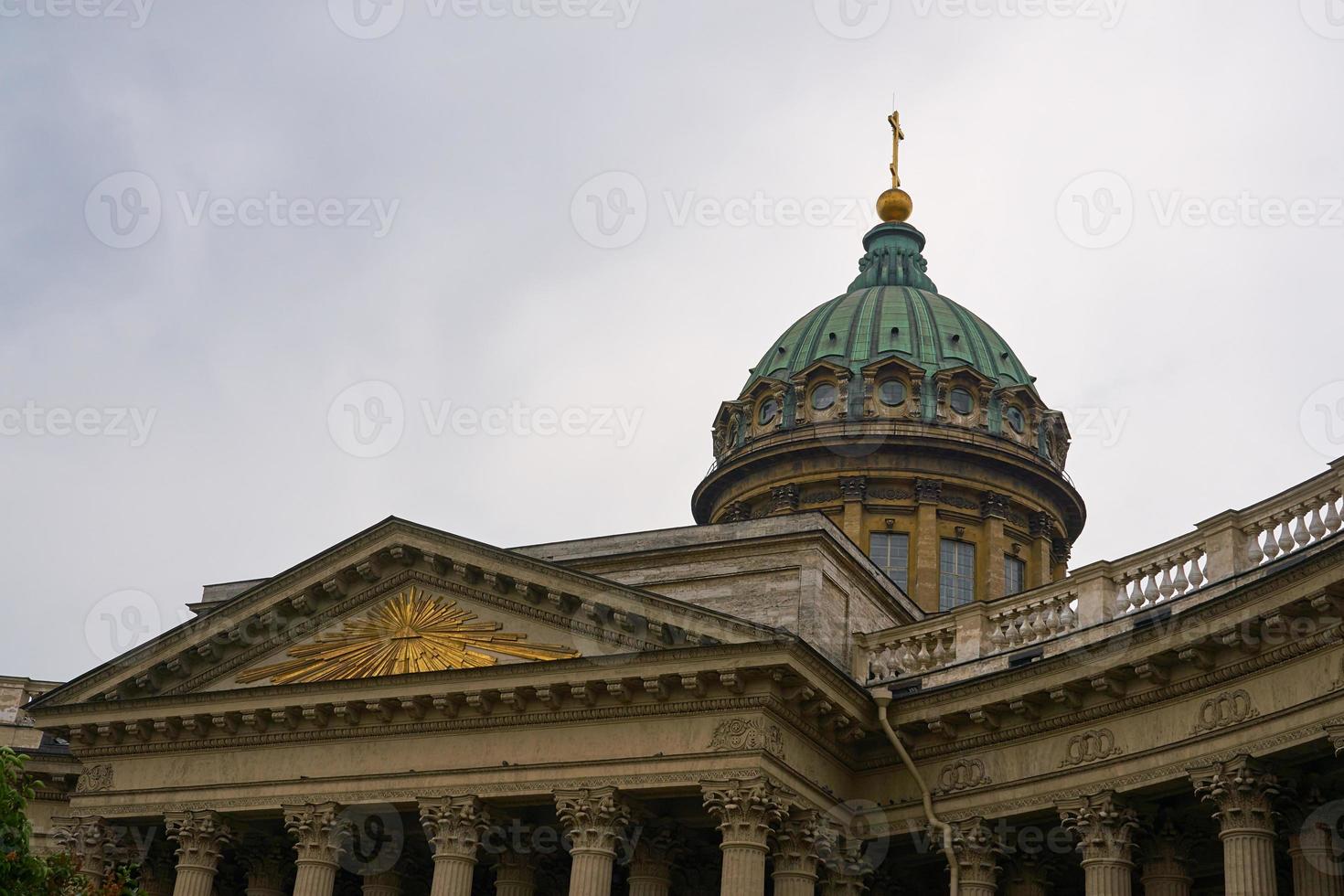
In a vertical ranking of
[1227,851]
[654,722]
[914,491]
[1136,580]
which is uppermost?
[914,491]

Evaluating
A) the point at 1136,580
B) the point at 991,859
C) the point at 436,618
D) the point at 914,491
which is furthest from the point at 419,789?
the point at 914,491

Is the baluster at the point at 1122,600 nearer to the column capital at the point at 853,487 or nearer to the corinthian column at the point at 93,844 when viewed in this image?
the corinthian column at the point at 93,844

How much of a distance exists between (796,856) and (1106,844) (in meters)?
5.07

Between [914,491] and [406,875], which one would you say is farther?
[914,491]

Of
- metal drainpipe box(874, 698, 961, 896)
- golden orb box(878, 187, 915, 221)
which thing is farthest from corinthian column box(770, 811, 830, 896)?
golden orb box(878, 187, 915, 221)

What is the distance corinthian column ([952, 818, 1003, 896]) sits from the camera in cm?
2659

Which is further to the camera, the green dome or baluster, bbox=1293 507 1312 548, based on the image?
the green dome

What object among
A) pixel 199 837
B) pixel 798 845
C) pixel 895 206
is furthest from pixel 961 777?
pixel 895 206

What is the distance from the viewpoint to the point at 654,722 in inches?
1094

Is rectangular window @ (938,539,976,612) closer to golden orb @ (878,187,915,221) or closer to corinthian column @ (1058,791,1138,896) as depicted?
golden orb @ (878,187,915,221)

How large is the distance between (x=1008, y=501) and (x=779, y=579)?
19814mm

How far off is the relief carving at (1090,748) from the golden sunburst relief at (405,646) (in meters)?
8.60

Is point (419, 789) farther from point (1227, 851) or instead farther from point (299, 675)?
point (1227, 851)

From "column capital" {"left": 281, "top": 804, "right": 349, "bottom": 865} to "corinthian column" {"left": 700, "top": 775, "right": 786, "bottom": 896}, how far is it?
7363mm
